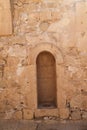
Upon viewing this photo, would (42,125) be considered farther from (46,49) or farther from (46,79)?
(46,49)

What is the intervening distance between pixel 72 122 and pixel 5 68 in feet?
6.46

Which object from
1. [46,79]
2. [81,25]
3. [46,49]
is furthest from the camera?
[46,79]

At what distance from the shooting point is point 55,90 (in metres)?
6.04

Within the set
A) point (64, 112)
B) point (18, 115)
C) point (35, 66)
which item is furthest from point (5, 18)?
point (64, 112)

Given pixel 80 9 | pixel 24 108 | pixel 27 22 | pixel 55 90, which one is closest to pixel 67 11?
pixel 80 9

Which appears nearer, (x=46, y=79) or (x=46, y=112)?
(x=46, y=112)

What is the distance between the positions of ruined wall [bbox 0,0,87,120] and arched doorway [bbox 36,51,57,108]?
26 centimetres

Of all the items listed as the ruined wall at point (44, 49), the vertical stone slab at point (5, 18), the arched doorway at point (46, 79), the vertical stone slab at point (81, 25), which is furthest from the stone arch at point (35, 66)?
the vertical stone slab at point (5, 18)

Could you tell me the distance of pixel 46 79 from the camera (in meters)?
6.07

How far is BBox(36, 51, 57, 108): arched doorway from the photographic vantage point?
237 inches

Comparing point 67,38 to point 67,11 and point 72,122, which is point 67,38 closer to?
point 67,11

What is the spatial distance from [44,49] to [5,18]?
1.13m

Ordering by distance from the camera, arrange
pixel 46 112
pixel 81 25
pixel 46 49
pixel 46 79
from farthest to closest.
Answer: pixel 46 79
pixel 46 112
pixel 46 49
pixel 81 25

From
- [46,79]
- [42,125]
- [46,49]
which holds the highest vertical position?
[46,49]
